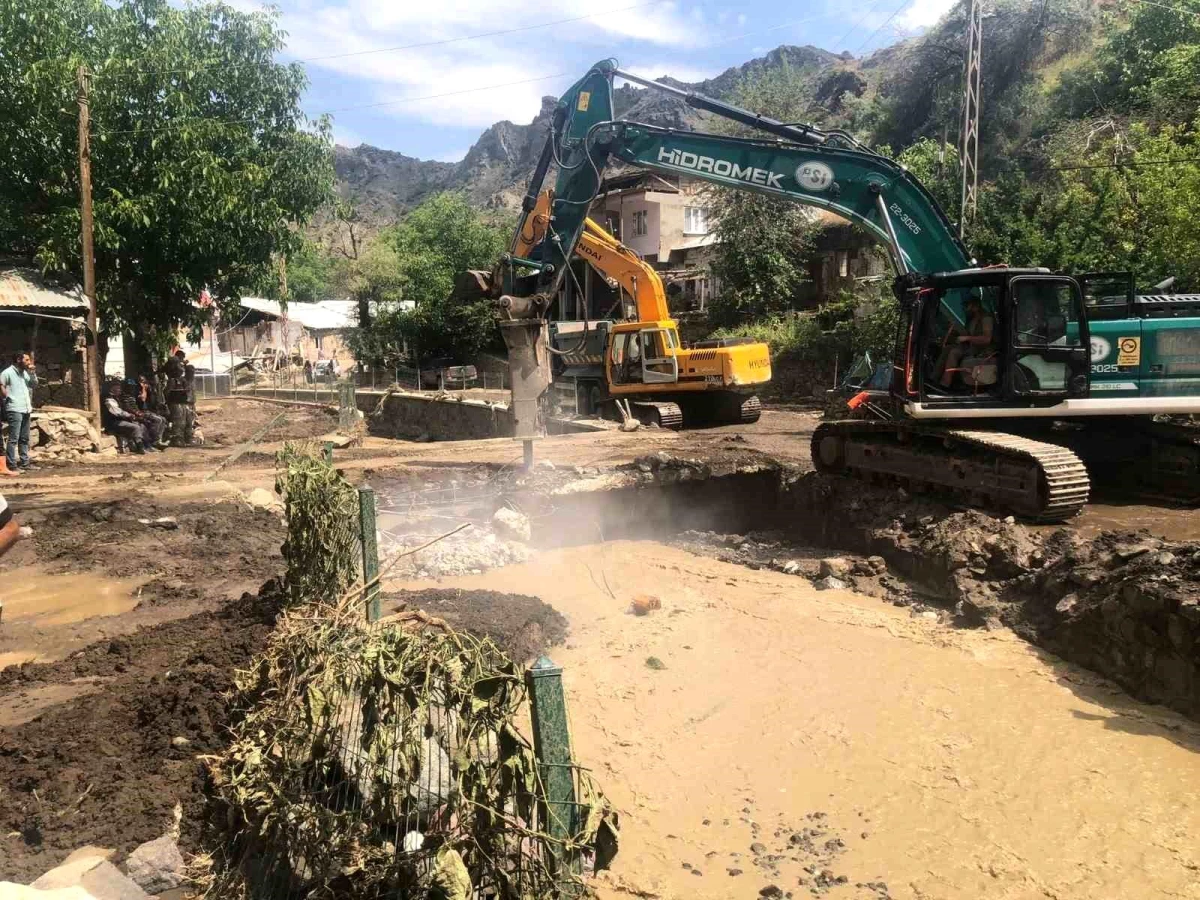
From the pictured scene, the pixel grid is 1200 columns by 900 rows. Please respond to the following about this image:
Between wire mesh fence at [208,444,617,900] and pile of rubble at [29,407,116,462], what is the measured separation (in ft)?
41.1

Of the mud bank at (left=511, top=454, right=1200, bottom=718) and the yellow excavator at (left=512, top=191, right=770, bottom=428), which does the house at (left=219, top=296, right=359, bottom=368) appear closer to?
the yellow excavator at (left=512, top=191, right=770, bottom=428)

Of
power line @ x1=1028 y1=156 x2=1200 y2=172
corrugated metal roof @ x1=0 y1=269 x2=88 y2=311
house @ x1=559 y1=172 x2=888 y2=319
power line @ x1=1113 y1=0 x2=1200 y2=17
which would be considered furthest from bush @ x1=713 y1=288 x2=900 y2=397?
corrugated metal roof @ x1=0 y1=269 x2=88 y2=311

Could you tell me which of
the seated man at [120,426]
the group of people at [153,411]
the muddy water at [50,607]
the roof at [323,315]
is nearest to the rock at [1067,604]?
the muddy water at [50,607]

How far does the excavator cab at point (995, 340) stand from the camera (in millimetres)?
8141

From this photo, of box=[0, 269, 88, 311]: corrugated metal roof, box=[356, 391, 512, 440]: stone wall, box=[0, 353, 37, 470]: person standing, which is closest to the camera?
box=[0, 353, 37, 470]: person standing

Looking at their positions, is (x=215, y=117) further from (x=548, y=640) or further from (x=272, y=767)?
(x=272, y=767)

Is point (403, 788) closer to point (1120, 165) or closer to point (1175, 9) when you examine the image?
point (1120, 165)

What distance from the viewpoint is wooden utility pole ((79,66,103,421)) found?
13.3m

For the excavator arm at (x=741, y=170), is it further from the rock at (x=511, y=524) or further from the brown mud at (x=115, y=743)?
the brown mud at (x=115, y=743)

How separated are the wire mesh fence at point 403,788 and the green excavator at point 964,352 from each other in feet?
20.7

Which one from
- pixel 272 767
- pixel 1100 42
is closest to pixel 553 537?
pixel 272 767

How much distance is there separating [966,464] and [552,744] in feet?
22.8

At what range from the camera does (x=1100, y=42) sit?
105ft

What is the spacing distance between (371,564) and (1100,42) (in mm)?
37124
